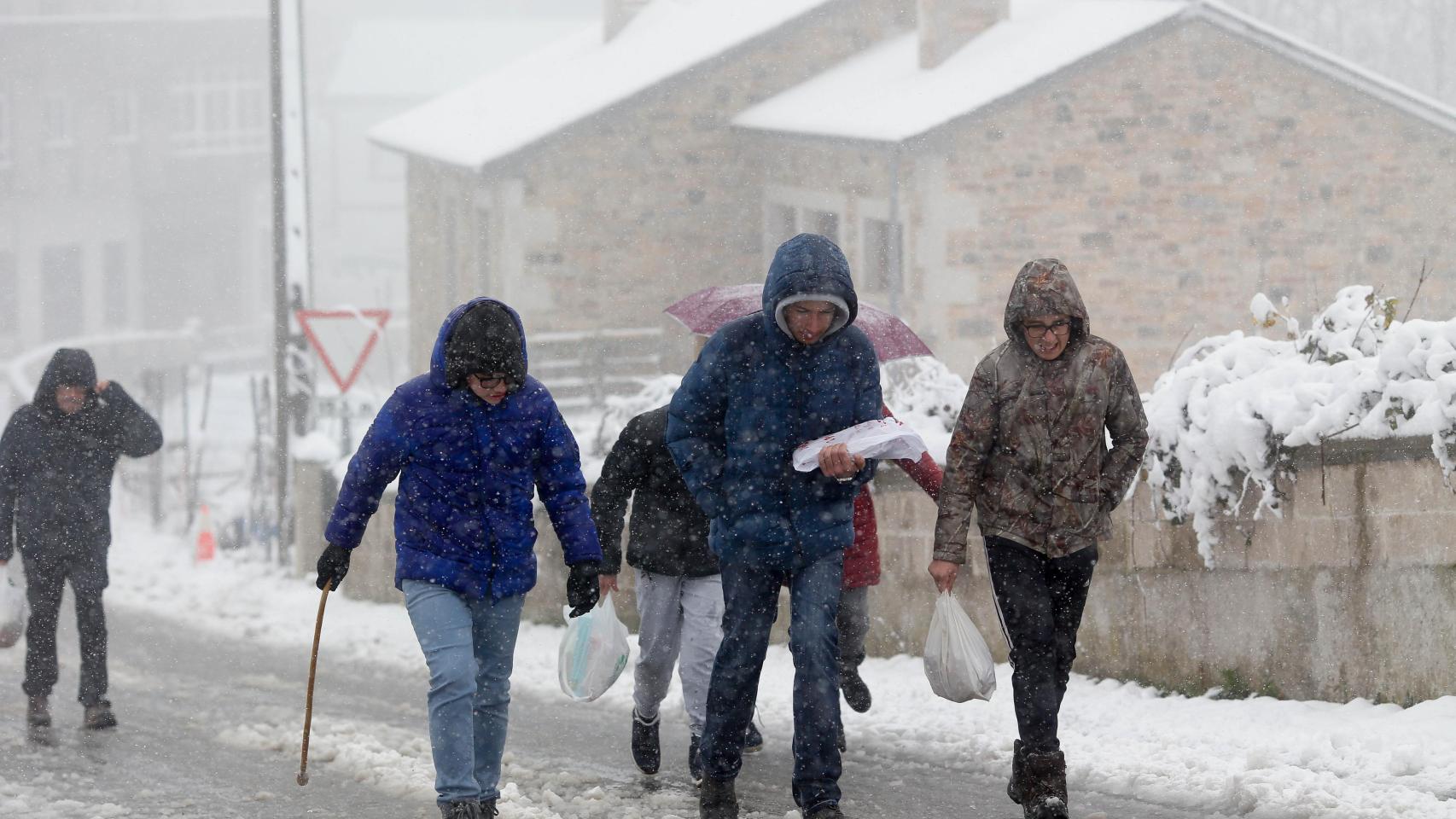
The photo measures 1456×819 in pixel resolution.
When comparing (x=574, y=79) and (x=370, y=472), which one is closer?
(x=370, y=472)

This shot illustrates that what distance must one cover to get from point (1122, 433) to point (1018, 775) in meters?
1.07

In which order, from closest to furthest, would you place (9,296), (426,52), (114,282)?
(9,296), (114,282), (426,52)

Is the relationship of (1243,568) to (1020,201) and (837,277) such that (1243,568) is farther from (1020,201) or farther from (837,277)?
(1020,201)

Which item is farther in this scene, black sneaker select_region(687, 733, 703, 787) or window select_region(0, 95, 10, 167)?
window select_region(0, 95, 10, 167)

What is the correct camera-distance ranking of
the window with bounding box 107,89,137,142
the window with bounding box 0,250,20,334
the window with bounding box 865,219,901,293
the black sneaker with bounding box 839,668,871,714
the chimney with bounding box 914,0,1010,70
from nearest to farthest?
the black sneaker with bounding box 839,668,871,714 < the window with bounding box 865,219,901,293 < the chimney with bounding box 914,0,1010,70 < the window with bounding box 0,250,20,334 < the window with bounding box 107,89,137,142

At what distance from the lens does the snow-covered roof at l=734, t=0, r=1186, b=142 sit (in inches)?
715

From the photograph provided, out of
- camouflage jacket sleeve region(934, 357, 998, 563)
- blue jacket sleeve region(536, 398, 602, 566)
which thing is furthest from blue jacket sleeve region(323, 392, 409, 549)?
camouflage jacket sleeve region(934, 357, 998, 563)

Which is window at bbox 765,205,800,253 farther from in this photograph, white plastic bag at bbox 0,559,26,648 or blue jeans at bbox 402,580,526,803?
blue jeans at bbox 402,580,526,803

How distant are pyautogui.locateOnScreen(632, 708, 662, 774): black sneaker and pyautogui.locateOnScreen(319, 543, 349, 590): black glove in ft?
4.64

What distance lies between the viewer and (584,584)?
5.28m

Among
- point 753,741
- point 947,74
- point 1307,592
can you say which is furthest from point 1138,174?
point 753,741

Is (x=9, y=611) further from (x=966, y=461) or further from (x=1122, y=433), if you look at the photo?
(x=1122, y=433)

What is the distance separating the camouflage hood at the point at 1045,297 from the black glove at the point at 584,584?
1.44 metres

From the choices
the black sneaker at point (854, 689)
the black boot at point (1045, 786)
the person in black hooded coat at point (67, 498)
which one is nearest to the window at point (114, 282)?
the person in black hooded coat at point (67, 498)
